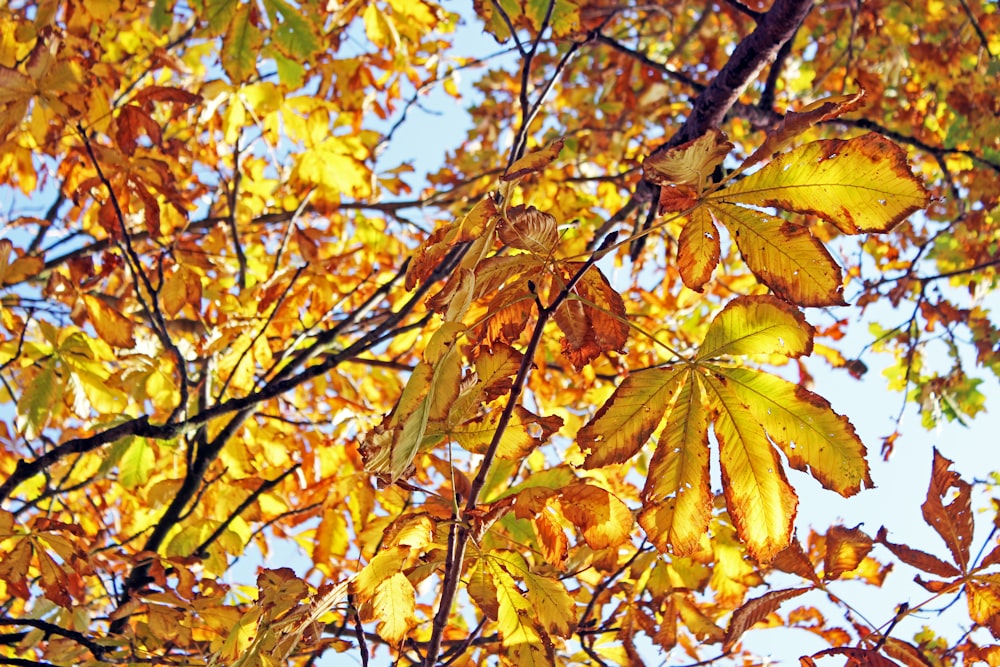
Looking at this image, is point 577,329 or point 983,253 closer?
point 577,329

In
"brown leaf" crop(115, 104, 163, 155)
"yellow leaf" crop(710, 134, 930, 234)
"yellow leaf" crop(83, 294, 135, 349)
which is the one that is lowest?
"yellow leaf" crop(710, 134, 930, 234)

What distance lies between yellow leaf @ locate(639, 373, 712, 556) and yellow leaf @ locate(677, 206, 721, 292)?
0.14m

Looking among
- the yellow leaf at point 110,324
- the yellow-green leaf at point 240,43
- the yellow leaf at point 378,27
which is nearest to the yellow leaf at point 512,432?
the yellow leaf at point 110,324

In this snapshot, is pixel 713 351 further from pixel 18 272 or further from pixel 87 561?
pixel 18 272

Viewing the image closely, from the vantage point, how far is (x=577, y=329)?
83cm

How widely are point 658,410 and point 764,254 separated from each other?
0.65ft

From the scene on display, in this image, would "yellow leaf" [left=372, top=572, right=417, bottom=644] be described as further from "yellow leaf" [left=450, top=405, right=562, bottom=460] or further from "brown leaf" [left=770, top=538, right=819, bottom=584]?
"brown leaf" [left=770, top=538, right=819, bottom=584]

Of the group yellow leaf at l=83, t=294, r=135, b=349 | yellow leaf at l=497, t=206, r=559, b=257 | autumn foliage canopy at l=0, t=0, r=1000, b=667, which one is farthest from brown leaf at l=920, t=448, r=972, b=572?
yellow leaf at l=83, t=294, r=135, b=349

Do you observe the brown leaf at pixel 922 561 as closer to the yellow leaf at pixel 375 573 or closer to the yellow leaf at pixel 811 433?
the yellow leaf at pixel 811 433

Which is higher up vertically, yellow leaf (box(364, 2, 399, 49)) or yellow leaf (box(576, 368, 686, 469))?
yellow leaf (box(364, 2, 399, 49))

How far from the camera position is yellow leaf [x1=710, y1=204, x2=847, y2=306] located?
0.73 meters

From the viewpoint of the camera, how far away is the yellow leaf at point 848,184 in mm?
687

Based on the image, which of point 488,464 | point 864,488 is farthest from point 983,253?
point 488,464

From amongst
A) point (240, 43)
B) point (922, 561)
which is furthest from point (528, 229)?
point (240, 43)
